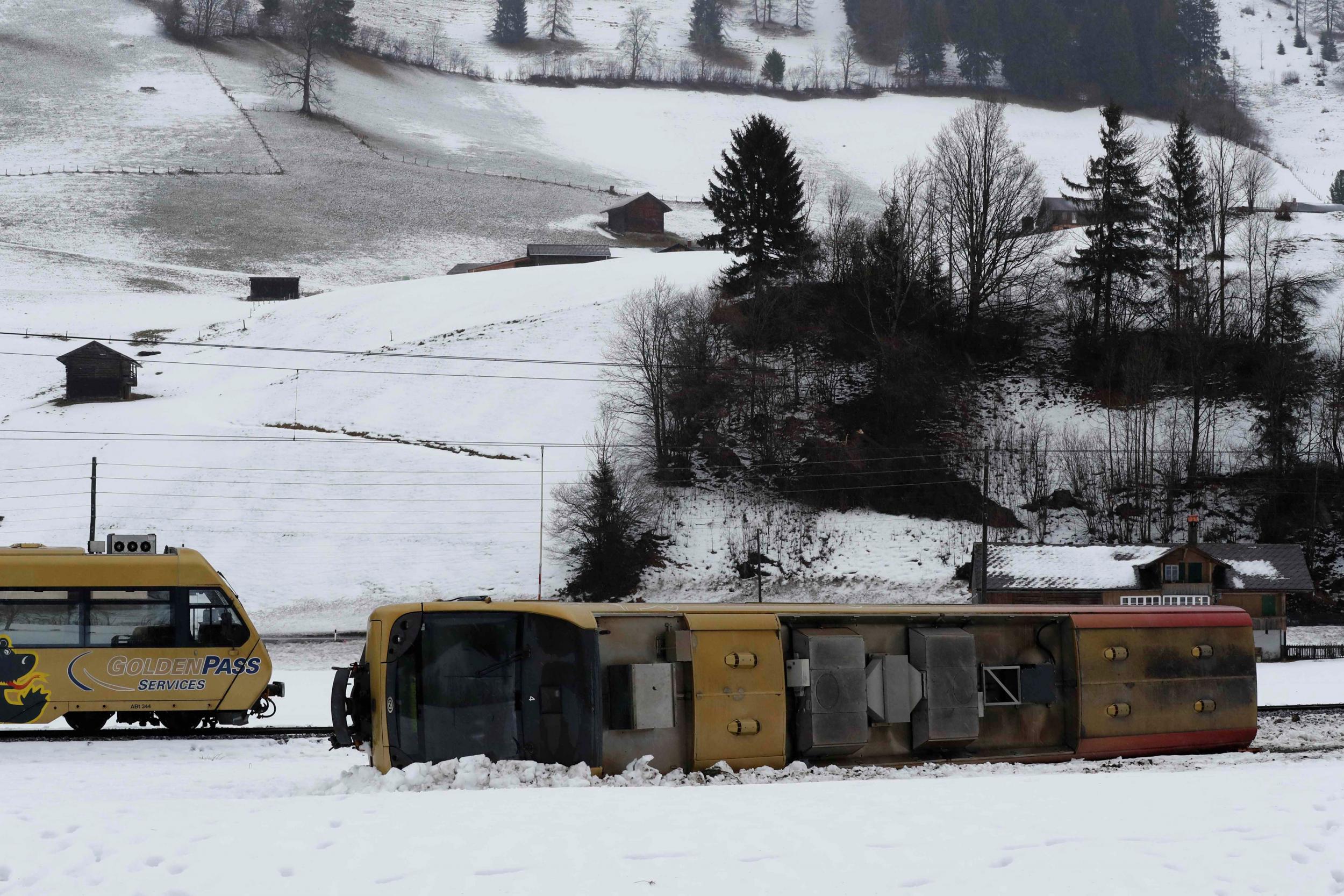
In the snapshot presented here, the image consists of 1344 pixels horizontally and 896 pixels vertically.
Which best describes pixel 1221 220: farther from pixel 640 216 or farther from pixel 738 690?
pixel 738 690

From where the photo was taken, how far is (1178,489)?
56844 millimetres

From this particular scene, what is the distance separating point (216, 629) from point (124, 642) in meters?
1.47

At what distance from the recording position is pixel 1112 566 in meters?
43.7

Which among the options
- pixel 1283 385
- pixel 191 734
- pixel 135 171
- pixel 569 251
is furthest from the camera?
pixel 135 171

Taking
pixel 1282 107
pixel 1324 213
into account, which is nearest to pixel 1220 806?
pixel 1324 213

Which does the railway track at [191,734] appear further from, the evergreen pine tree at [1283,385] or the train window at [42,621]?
the evergreen pine tree at [1283,385]

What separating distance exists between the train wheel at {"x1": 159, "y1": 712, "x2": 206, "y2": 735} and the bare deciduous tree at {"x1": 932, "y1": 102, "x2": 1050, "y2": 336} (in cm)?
5620

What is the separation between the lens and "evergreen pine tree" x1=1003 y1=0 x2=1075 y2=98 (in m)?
180

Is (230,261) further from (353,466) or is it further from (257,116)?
(353,466)

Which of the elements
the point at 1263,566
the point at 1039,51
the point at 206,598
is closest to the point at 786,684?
the point at 206,598

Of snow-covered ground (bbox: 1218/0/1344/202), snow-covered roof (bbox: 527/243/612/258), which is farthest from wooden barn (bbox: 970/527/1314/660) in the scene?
snow-covered ground (bbox: 1218/0/1344/202)

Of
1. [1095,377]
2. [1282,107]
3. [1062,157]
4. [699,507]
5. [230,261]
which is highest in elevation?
[1282,107]

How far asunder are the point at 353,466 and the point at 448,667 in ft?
140

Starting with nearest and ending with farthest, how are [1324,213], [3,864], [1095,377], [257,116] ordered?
[3,864]
[1095,377]
[1324,213]
[257,116]
